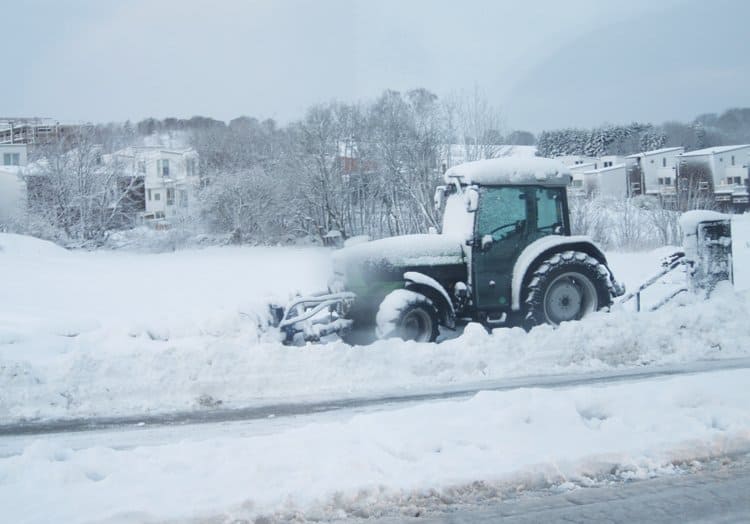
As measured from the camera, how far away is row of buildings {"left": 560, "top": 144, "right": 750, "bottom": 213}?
75.8 feet

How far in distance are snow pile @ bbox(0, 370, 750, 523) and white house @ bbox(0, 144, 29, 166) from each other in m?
45.4

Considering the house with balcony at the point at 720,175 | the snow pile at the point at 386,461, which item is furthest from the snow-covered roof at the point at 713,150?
the snow pile at the point at 386,461

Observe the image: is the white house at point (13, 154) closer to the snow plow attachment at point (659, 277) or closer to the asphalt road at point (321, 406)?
the snow plow attachment at point (659, 277)

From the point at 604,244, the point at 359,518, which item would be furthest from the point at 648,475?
the point at 604,244

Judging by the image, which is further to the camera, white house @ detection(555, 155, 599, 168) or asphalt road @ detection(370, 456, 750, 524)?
white house @ detection(555, 155, 599, 168)

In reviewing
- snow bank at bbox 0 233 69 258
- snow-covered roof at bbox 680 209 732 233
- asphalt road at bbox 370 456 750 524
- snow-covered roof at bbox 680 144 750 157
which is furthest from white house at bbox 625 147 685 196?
asphalt road at bbox 370 456 750 524

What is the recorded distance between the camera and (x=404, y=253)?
10.4 metres

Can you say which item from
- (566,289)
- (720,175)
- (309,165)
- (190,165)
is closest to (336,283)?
(566,289)

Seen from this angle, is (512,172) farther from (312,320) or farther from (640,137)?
(640,137)

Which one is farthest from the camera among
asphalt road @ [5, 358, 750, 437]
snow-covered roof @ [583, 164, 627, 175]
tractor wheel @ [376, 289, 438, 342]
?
snow-covered roof @ [583, 164, 627, 175]

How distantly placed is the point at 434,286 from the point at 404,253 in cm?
65

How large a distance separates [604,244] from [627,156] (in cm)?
357

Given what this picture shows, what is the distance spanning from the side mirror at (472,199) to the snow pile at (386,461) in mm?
3781

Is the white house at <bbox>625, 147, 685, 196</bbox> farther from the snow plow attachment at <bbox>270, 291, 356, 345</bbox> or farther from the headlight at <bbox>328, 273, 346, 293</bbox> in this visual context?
the snow plow attachment at <bbox>270, 291, 356, 345</bbox>
